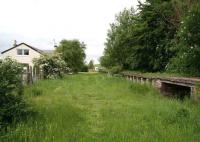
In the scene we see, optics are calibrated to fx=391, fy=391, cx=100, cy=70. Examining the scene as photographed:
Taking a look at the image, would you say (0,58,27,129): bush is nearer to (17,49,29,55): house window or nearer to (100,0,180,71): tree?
(100,0,180,71): tree

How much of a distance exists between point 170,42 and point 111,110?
18.9 m

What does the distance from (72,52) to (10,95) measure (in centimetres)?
8071

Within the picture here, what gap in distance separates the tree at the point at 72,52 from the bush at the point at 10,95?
76150 mm

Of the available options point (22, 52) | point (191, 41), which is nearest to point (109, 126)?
Answer: point (191, 41)

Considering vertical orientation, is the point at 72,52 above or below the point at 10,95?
above

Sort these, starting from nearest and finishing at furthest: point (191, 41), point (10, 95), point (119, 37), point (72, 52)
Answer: point (10, 95) < point (191, 41) < point (119, 37) < point (72, 52)

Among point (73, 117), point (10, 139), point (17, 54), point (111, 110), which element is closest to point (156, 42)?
point (111, 110)

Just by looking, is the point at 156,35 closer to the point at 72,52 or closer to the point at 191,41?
the point at 191,41

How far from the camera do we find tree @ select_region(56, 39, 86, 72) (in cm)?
8931

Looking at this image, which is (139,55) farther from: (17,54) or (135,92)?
(17,54)

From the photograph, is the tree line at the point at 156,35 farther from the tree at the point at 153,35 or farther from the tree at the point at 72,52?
the tree at the point at 72,52

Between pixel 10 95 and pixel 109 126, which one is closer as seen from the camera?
pixel 109 126

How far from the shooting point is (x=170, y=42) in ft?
101

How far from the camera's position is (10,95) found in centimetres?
1035
